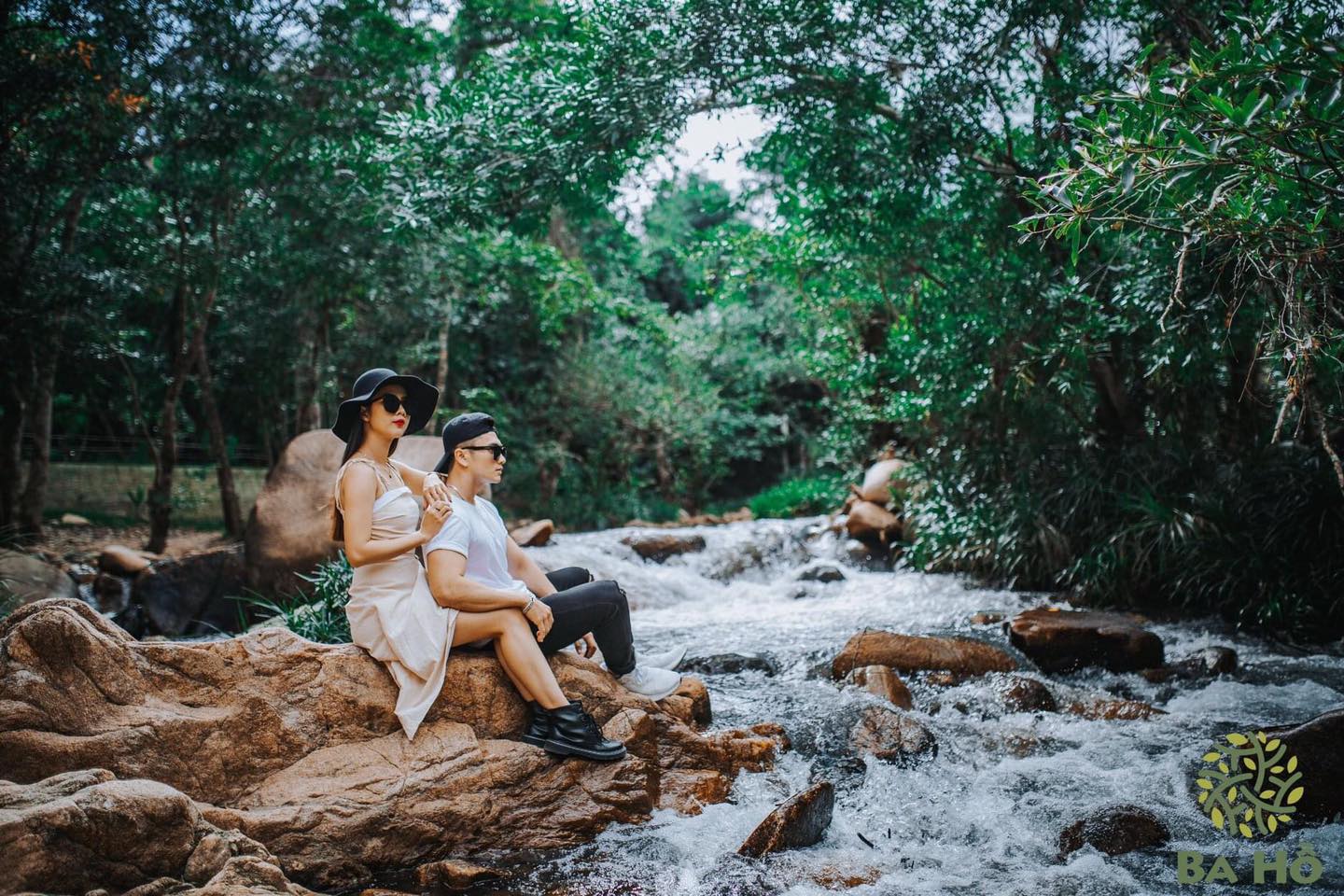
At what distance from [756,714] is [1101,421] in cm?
603

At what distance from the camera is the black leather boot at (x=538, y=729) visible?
3.75 meters

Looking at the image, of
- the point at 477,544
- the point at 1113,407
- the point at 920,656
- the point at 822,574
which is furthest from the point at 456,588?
the point at 1113,407

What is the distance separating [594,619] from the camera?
4.15 m

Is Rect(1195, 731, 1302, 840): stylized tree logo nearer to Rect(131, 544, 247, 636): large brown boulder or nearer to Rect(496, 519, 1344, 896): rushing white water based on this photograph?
Rect(496, 519, 1344, 896): rushing white water

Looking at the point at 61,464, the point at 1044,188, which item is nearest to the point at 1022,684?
the point at 1044,188

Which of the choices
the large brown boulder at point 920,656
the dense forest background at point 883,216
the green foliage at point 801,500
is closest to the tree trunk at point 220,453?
the dense forest background at point 883,216

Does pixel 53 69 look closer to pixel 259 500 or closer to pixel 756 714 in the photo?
pixel 259 500

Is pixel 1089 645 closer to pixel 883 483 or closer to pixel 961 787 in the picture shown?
pixel 961 787

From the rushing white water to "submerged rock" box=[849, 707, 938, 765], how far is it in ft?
0.25

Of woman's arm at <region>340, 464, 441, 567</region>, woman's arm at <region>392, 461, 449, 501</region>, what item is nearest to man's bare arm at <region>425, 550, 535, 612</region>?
woman's arm at <region>340, 464, 441, 567</region>

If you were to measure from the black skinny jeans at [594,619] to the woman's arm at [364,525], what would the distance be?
74 cm

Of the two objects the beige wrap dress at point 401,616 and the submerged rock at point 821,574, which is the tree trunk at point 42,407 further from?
Answer: the submerged rock at point 821,574

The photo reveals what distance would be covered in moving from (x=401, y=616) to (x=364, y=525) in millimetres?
423

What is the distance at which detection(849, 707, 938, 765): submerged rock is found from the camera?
4527 mm
